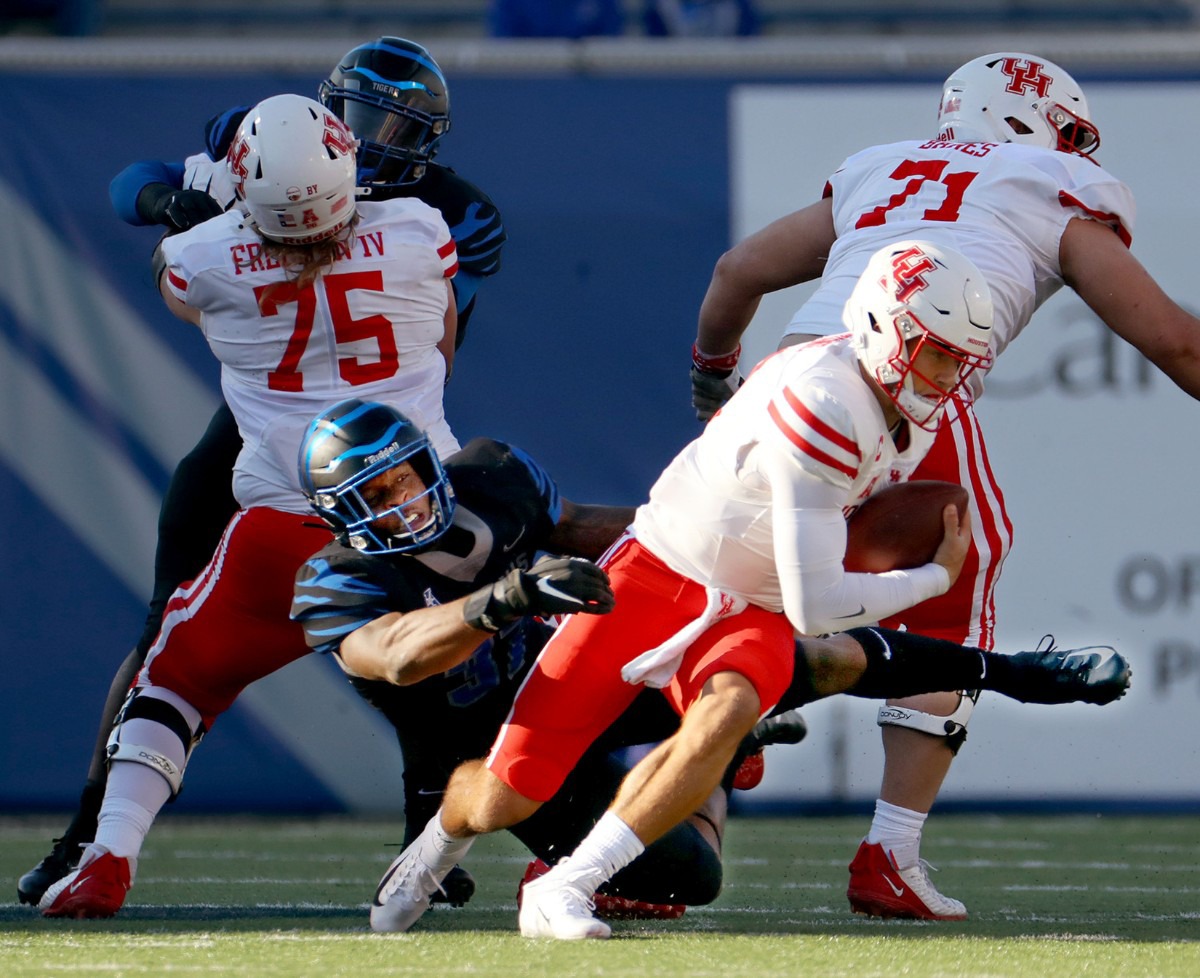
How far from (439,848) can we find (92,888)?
670 millimetres

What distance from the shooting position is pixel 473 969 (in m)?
2.85

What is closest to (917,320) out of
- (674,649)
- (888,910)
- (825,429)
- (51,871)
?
(825,429)

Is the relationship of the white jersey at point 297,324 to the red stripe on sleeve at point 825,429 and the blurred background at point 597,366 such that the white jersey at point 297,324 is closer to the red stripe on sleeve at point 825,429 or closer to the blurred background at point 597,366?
the red stripe on sleeve at point 825,429

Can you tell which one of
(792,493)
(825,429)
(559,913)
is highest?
(825,429)

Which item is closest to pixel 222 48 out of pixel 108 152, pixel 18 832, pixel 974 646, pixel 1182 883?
pixel 108 152

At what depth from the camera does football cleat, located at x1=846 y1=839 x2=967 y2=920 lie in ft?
12.4

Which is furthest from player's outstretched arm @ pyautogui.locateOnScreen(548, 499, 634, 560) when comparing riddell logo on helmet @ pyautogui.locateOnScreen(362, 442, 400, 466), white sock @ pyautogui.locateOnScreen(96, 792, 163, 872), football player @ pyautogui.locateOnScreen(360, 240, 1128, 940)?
white sock @ pyautogui.locateOnScreen(96, 792, 163, 872)

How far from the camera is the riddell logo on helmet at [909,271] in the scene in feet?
10.9

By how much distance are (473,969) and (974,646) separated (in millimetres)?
1450

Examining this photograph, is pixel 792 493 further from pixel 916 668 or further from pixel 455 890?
pixel 455 890

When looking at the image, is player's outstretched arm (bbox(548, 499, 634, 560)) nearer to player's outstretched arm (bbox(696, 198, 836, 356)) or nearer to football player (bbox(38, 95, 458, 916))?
football player (bbox(38, 95, 458, 916))

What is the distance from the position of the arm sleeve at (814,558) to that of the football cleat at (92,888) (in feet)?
4.55

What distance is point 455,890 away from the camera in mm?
4027

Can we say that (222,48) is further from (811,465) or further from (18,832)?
(811,465)
